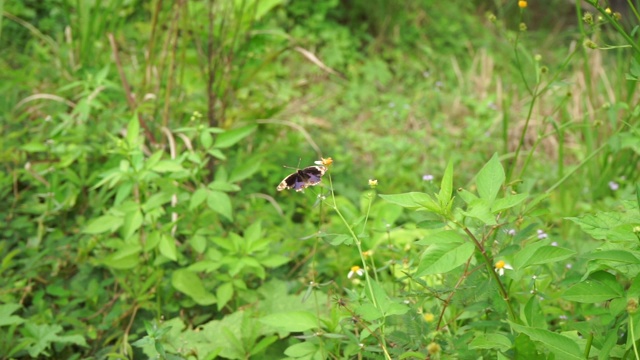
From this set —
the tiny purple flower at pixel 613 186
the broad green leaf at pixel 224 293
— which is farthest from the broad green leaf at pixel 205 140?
the tiny purple flower at pixel 613 186

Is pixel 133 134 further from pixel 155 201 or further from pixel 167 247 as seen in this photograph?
pixel 167 247

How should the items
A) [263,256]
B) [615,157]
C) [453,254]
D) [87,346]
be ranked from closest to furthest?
1. [453,254]
2. [87,346]
3. [263,256]
4. [615,157]

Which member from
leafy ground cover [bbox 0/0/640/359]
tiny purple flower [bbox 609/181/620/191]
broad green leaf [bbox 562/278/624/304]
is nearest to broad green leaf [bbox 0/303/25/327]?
leafy ground cover [bbox 0/0/640/359]

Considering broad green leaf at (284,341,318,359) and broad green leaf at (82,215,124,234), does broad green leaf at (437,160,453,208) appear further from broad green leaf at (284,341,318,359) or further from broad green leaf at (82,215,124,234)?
broad green leaf at (82,215,124,234)

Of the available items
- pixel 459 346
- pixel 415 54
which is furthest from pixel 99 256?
pixel 415 54

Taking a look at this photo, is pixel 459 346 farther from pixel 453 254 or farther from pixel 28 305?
pixel 28 305

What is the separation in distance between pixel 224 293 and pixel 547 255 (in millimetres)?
938

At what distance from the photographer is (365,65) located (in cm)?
434

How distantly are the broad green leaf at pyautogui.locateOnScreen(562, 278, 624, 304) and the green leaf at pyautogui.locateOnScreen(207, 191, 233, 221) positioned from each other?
3.01 ft

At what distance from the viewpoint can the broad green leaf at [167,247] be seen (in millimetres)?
1703

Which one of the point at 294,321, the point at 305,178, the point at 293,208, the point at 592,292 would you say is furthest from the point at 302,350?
the point at 293,208

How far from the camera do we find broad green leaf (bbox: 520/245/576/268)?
1.06 m

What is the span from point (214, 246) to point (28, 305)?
0.57m

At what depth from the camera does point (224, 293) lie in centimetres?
175
